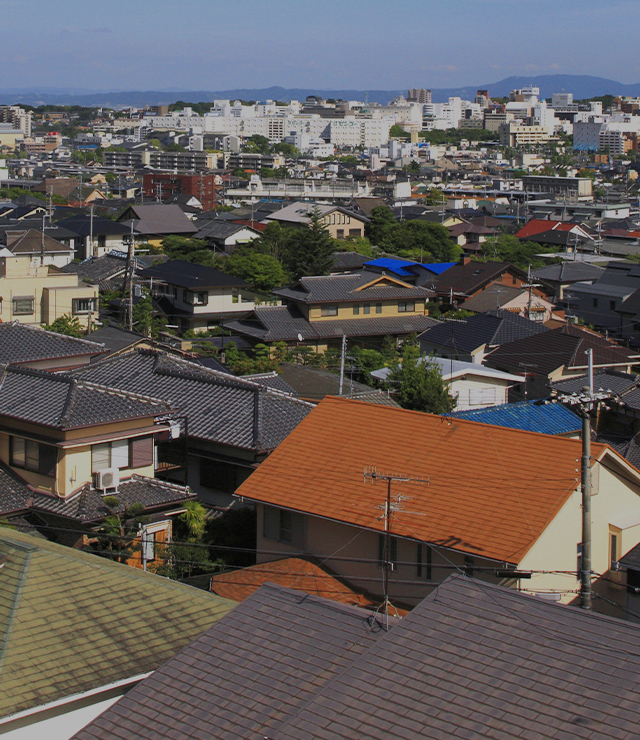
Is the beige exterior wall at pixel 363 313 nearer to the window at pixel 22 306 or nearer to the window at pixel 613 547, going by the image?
the window at pixel 22 306

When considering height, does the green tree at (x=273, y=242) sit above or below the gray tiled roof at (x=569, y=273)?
above

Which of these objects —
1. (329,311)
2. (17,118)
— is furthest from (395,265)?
(17,118)

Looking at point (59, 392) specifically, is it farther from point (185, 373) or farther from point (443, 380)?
point (443, 380)

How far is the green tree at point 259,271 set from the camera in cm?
3266

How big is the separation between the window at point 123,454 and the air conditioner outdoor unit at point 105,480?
18cm

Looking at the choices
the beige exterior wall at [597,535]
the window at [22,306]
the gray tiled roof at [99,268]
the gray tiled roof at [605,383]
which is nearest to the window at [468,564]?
the beige exterior wall at [597,535]

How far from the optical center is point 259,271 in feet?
107

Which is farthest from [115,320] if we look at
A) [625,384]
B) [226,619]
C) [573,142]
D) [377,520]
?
[573,142]

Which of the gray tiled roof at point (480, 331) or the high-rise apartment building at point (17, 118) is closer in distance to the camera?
the gray tiled roof at point (480, 331)

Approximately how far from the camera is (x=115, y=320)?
85.9 ft

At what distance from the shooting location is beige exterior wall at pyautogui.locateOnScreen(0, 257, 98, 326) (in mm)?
23734

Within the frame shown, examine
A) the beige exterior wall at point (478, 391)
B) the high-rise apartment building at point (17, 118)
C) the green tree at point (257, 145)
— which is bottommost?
the beige exterior wall at point (478, 391)

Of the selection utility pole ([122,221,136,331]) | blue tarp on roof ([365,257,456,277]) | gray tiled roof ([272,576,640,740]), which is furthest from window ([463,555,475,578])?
blue tarp on roof ([365,257,456,277])

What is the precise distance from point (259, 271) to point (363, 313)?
640 centimetres
